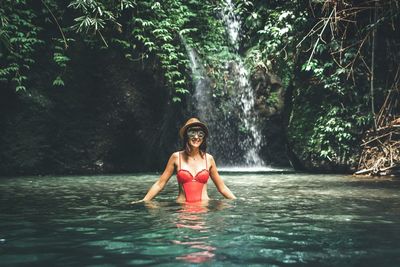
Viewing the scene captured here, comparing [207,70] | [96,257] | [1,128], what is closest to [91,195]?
[96,257]

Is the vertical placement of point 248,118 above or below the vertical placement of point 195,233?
above

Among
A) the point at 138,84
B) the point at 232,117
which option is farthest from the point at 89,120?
the point at 232,117

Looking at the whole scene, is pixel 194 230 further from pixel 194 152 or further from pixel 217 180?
pixel 217 180

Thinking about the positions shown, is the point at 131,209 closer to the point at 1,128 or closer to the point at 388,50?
the point at 1,128

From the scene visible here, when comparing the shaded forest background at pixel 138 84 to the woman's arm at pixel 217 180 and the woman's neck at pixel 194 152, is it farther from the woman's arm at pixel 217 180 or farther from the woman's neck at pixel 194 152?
the woman's neck at pixel 194 152

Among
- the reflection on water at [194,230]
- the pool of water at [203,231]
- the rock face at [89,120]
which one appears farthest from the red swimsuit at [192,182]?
the rock face at [89,120]

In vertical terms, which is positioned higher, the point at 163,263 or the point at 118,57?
the point at 118,57

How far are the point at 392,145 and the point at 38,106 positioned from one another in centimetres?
1056

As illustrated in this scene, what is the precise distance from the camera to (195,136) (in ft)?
20.8

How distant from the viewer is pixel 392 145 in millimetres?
12930

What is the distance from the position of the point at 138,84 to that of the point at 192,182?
9.78 meters

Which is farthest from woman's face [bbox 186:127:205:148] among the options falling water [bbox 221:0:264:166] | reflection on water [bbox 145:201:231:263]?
falling water [bbox 221:0:264:166]

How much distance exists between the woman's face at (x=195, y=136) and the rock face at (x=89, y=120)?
9.32 m

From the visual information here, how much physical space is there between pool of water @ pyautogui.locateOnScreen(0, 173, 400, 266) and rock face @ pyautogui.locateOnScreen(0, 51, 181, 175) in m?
6.83
